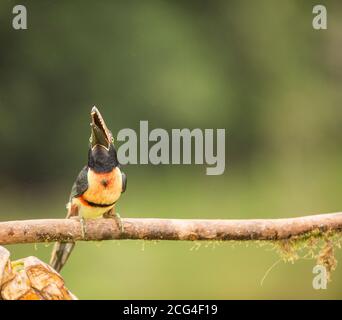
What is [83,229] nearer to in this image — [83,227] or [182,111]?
[83,227]

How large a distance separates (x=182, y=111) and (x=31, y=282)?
284 inches

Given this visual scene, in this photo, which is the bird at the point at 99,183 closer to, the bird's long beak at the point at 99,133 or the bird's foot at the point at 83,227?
the bird's long beak at the point at 99,133

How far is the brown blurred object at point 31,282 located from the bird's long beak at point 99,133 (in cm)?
72

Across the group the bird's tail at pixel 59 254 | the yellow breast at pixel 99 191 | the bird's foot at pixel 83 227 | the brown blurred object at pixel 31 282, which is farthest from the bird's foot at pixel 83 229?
the brown blurred object at pixel 31 282

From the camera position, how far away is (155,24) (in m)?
9.70

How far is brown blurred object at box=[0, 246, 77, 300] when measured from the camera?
2258mm

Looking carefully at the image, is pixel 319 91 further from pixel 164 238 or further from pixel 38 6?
pixel 164 238

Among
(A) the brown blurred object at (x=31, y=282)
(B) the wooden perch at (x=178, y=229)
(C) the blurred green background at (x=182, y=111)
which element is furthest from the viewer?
(C) the blurred green background at (x=182, y=111)

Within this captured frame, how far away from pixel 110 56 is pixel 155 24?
672mm

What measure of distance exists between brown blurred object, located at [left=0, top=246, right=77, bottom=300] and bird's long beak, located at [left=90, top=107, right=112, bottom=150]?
72cm

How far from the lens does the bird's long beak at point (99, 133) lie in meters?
2.93

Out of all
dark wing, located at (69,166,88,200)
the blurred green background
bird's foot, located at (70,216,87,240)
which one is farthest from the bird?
the blurred green background

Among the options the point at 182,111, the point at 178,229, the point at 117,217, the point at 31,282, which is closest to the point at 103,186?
the point at 117,217
